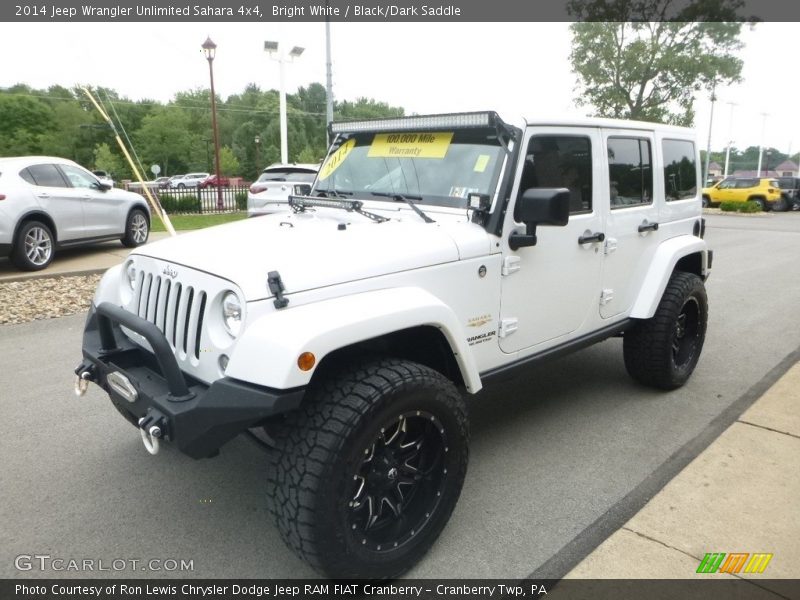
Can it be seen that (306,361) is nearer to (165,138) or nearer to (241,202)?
(241,202)

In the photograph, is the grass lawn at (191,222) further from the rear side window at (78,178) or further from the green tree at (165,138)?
the green tree at (165,138)

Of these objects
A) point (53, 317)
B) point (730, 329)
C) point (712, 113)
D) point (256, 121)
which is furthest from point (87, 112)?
point (730, 329)

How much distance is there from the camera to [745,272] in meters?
10.1

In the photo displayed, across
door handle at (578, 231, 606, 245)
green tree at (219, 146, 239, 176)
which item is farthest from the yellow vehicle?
green tree at (219, 146, 239, 176)

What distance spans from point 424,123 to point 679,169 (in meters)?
2.35

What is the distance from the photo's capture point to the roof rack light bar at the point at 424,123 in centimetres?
312

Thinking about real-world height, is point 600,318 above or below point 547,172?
below

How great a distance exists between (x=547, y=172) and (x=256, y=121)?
7844 cm

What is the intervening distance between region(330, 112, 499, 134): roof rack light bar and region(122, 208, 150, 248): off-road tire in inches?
315

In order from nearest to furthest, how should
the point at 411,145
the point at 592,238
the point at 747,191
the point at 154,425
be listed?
the point at 154,425
the point at 411,145
the point at 592,238
the point at 747,191

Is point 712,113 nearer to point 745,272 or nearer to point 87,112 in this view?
point 745,272

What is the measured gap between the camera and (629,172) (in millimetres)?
4004

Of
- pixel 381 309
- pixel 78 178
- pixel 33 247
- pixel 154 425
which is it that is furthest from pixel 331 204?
pixel 78 178

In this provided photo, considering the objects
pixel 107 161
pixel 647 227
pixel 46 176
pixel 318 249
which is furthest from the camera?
pixel 107 161
